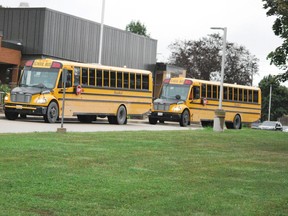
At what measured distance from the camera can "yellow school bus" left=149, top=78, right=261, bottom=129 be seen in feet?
117

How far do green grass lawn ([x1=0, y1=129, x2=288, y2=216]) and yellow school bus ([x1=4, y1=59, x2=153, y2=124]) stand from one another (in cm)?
1184

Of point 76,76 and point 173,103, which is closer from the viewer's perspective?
point 76,76

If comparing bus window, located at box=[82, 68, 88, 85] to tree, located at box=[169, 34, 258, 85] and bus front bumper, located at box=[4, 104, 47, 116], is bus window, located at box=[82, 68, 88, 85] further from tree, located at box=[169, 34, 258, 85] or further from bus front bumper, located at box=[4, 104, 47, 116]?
tree, located at box=[169, 34, 258, 85]

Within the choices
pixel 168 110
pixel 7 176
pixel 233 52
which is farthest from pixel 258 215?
pixel 233 52

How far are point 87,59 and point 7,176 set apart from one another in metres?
39.7

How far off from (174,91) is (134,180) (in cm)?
2686

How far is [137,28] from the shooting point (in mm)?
96438

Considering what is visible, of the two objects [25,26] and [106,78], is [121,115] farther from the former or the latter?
[25,26]

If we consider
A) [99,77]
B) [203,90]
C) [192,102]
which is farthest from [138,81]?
[203,90]

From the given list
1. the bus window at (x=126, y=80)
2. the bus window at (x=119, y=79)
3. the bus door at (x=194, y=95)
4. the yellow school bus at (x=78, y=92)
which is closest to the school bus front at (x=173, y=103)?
the bus door at (x=194, y=95)

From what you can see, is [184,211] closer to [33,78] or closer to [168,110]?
[33,78]

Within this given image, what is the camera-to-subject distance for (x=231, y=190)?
30.8 feet

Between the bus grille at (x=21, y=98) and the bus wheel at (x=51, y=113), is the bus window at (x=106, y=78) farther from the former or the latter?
the bus grille at (x=21, y=98)

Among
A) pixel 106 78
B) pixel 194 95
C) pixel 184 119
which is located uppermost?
pixel 106 78
